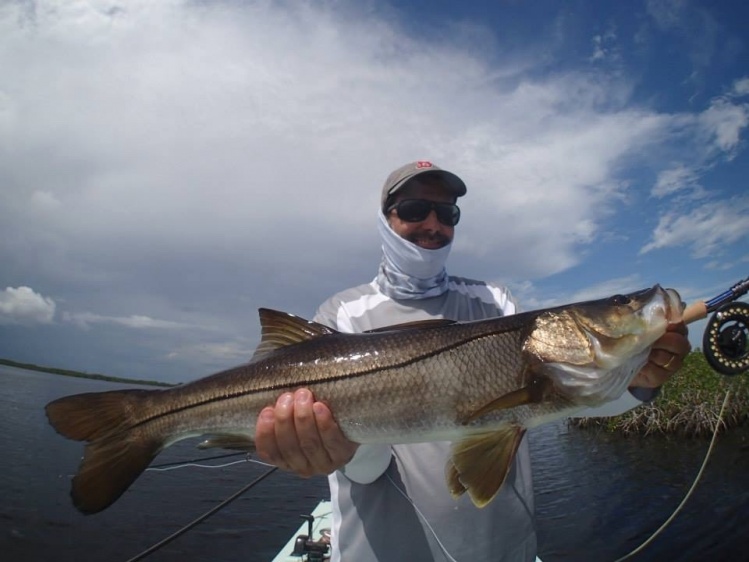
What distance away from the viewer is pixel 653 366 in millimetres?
2863

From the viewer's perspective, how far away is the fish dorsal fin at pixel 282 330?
3135 mm

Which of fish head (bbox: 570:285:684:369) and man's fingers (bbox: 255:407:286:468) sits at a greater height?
fish head (bbox: 570:285:684:369)

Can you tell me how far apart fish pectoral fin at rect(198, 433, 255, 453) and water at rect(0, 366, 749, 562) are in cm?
1260

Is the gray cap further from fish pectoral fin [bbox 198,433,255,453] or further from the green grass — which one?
the green grass

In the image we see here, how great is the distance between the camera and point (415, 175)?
4211 mm

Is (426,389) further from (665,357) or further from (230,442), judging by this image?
(665,357)

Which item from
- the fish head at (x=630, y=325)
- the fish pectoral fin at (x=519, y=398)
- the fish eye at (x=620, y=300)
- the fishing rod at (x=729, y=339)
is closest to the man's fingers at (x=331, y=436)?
the fish pectoral fin at (x=519, y=398)

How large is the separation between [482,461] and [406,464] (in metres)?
0.83

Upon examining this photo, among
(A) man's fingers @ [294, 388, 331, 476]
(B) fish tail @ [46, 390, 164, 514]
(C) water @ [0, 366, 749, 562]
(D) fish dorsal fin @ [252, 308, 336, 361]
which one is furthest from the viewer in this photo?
(C) water @ [0, 366, 749, 562]

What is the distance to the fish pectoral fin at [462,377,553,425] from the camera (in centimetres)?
256

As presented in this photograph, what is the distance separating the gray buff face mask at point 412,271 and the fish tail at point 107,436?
2.20m

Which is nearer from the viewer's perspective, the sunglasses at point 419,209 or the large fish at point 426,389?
the large fish at point 426,389

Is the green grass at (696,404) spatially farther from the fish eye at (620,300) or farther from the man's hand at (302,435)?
the man's hand at (302,435)

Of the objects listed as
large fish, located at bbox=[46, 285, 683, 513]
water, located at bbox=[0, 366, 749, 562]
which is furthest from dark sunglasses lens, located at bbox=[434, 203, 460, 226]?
water, located at bbox=[0, 366, 749, 562]
